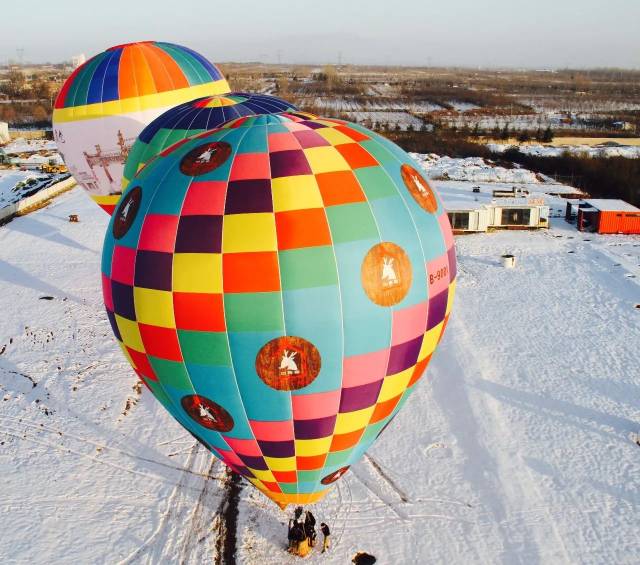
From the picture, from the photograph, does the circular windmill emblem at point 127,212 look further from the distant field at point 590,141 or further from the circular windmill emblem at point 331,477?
the distant field at point 590,141

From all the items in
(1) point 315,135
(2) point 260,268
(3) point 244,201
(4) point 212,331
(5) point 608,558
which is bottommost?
(5) point 608,558

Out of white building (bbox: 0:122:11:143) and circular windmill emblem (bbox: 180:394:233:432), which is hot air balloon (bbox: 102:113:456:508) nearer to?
circular windmill emblem (bbox: 180:394:233:432)

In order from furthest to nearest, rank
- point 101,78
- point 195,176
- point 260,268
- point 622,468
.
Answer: point 101,78 → point 622,468 → point 195,176 → point 260,268

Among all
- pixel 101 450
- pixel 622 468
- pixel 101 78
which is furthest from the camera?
pixel 101 78

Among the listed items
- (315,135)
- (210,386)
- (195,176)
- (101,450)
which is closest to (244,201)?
(195,176)

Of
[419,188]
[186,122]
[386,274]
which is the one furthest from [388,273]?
[186,122]

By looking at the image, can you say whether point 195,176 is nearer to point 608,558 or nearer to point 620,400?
point 608,558

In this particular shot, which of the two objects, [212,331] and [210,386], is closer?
[212,331]

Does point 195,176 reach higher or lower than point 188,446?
higher
